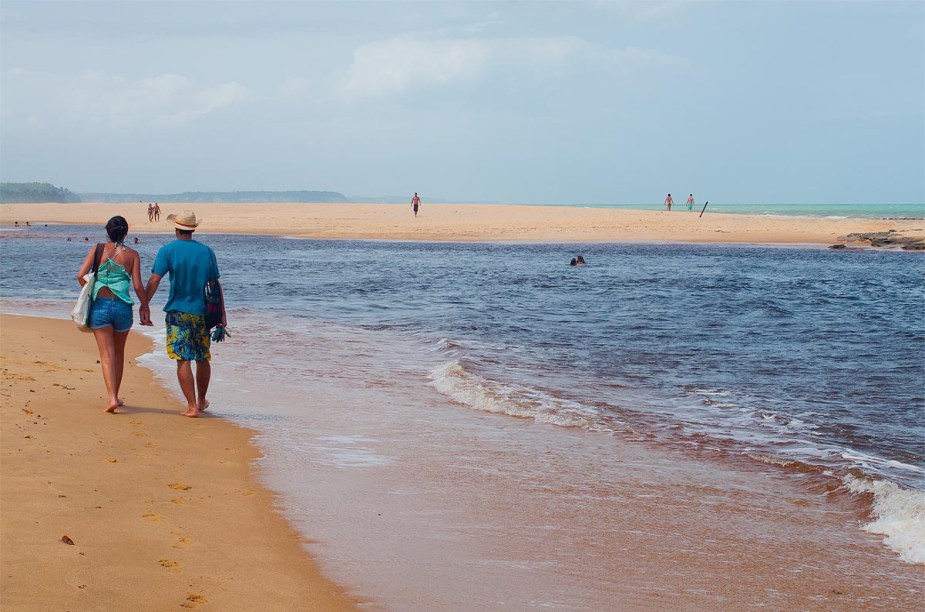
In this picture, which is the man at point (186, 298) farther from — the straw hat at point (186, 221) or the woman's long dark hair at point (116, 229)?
the woman's long dark hair at point (116, 229)

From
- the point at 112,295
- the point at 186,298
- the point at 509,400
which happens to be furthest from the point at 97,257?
the point at 509,400

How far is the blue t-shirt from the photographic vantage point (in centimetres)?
761

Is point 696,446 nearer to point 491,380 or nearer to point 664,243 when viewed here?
point 491,380

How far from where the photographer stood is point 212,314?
7.81m

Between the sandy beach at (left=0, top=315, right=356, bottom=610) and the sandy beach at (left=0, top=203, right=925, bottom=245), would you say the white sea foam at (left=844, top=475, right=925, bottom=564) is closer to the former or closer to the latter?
the sandy beach at (left=0, top=315, right=356, bottom=610)

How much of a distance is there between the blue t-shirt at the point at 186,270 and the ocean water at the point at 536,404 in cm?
109

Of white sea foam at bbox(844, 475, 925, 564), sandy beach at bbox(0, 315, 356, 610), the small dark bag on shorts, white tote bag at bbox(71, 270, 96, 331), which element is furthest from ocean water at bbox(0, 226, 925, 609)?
white tote bag at bbox(71, 270, 96, 331)

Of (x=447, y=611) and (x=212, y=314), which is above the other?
(x=212, y=314)

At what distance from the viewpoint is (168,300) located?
750 centimetres

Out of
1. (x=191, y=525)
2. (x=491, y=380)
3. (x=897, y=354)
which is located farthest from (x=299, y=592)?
(x=897, y=354)

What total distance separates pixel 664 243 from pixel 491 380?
30701 mm

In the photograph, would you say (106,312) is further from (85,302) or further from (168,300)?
(168,300)

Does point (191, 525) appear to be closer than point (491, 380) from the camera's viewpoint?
Yes

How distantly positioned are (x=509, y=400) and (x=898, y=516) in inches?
160
